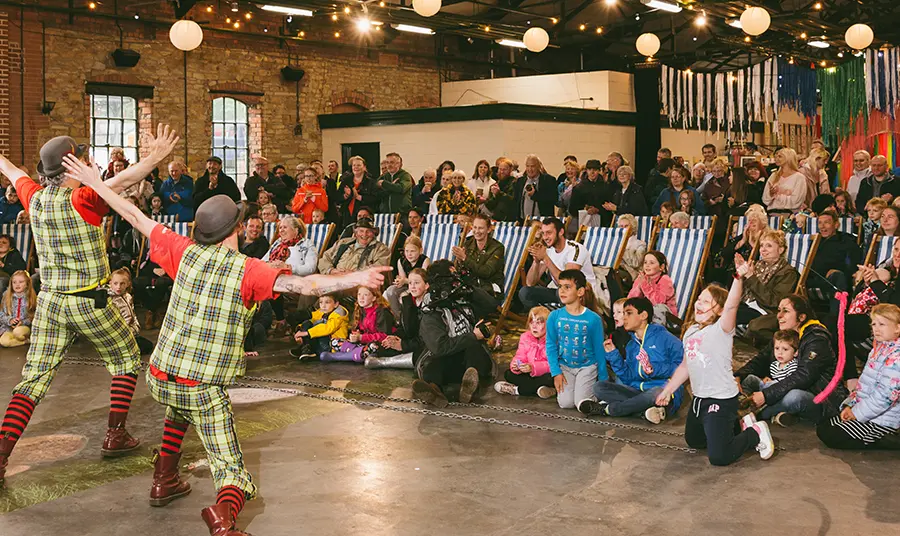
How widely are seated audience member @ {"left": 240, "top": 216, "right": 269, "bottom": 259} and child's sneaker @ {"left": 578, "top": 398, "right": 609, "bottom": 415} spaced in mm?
4784

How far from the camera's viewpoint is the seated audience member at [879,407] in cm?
532

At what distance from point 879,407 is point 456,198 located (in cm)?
642

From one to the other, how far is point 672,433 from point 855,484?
3.92 feet

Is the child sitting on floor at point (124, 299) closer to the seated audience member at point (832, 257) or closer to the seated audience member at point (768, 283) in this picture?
the seated audience member at point (768, 283)

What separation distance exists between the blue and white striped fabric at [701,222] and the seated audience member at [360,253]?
10.00ft

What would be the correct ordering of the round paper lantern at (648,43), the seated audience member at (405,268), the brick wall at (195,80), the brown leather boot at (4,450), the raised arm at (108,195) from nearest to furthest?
the raised arm at (108,195) < the brown leather boot at (4,450) < the seated audience member at (405,268) < the round paper lantern at (648,43) < the brick wall at (195,80)

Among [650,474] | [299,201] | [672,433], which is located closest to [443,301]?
[672,433]

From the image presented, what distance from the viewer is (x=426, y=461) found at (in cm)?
525

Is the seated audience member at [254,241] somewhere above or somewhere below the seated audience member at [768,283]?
above

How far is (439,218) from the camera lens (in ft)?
36.3

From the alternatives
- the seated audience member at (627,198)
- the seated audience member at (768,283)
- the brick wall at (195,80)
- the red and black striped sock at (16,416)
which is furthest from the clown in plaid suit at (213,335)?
the brick wall at (195,80)

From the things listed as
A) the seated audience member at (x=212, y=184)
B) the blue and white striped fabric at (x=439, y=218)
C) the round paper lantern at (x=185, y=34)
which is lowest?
the blue and white striped fabric at (x=439, y=218)

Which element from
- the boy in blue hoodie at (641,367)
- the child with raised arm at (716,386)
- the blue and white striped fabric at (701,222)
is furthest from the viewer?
the blue and white striped fabric at (701,222)

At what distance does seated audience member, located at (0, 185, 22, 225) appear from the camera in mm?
12812
